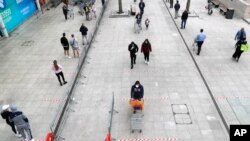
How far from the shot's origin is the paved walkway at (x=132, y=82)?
966 centimetres

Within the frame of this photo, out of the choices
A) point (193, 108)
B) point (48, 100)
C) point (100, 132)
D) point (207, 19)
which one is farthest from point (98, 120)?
point (207, 19)

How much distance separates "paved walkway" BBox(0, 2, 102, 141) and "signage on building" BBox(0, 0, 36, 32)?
630 mm

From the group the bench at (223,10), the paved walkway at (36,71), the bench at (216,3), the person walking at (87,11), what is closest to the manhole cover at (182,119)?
the paved walkway at (36,71)

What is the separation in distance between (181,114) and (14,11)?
1667 centimetres

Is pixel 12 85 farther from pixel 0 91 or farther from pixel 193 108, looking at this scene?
pixel 193 108

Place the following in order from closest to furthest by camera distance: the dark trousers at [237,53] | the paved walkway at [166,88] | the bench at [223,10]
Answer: the paved walkway at [166,88] < the dark trousers at [237,53] < the bench at [223,10]

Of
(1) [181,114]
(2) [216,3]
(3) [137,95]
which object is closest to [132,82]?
(3) [137,95]

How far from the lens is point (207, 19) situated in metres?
20.6

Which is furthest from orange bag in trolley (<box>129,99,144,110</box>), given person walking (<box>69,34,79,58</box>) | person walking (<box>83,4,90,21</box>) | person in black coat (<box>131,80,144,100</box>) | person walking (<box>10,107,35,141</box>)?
person walking (<box>83,4,90,21</box>)

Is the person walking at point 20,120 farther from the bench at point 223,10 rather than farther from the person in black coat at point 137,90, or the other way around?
the bench at point 223,10

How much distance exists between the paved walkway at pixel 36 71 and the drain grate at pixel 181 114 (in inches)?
199

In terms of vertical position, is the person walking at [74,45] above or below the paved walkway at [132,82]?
above

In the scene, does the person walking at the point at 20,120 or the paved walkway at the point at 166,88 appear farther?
the paved walkway at the point at 166,88

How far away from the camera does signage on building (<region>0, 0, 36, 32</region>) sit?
18797 millimetres
